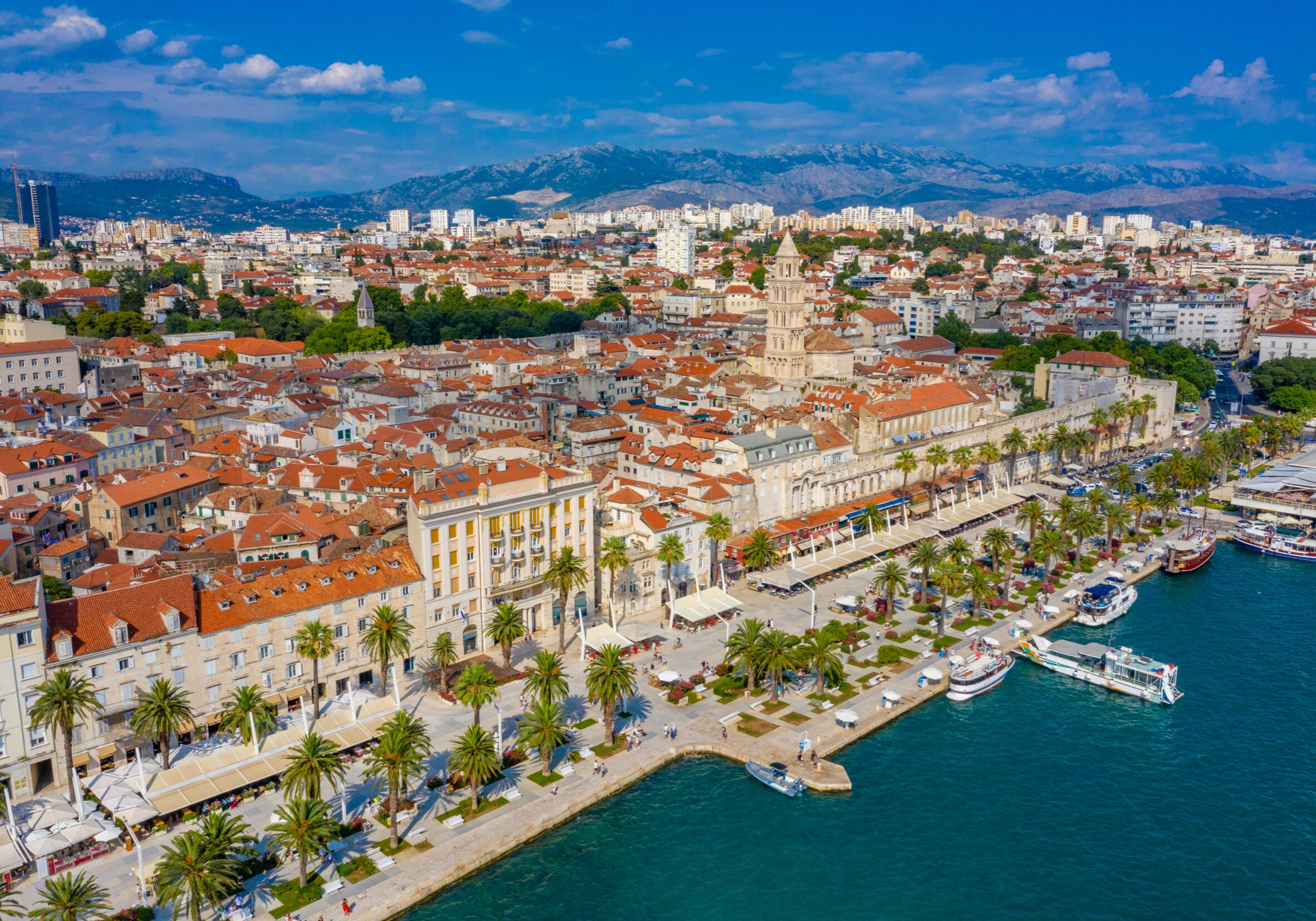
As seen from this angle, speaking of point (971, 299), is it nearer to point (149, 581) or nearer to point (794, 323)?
point (794, 323)

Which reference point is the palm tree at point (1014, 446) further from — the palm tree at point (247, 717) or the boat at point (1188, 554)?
the palm tree at point (247, 717)

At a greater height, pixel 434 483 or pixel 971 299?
pixel 971 299

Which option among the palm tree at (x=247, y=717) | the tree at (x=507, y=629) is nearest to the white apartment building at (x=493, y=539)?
the tree at (x=507, y=629)

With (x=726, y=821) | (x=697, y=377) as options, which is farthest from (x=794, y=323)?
(x=726, y=821)

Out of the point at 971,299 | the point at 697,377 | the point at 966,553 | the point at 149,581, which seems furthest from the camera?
the point at 971,299

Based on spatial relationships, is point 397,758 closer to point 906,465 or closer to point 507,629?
point 507,629
